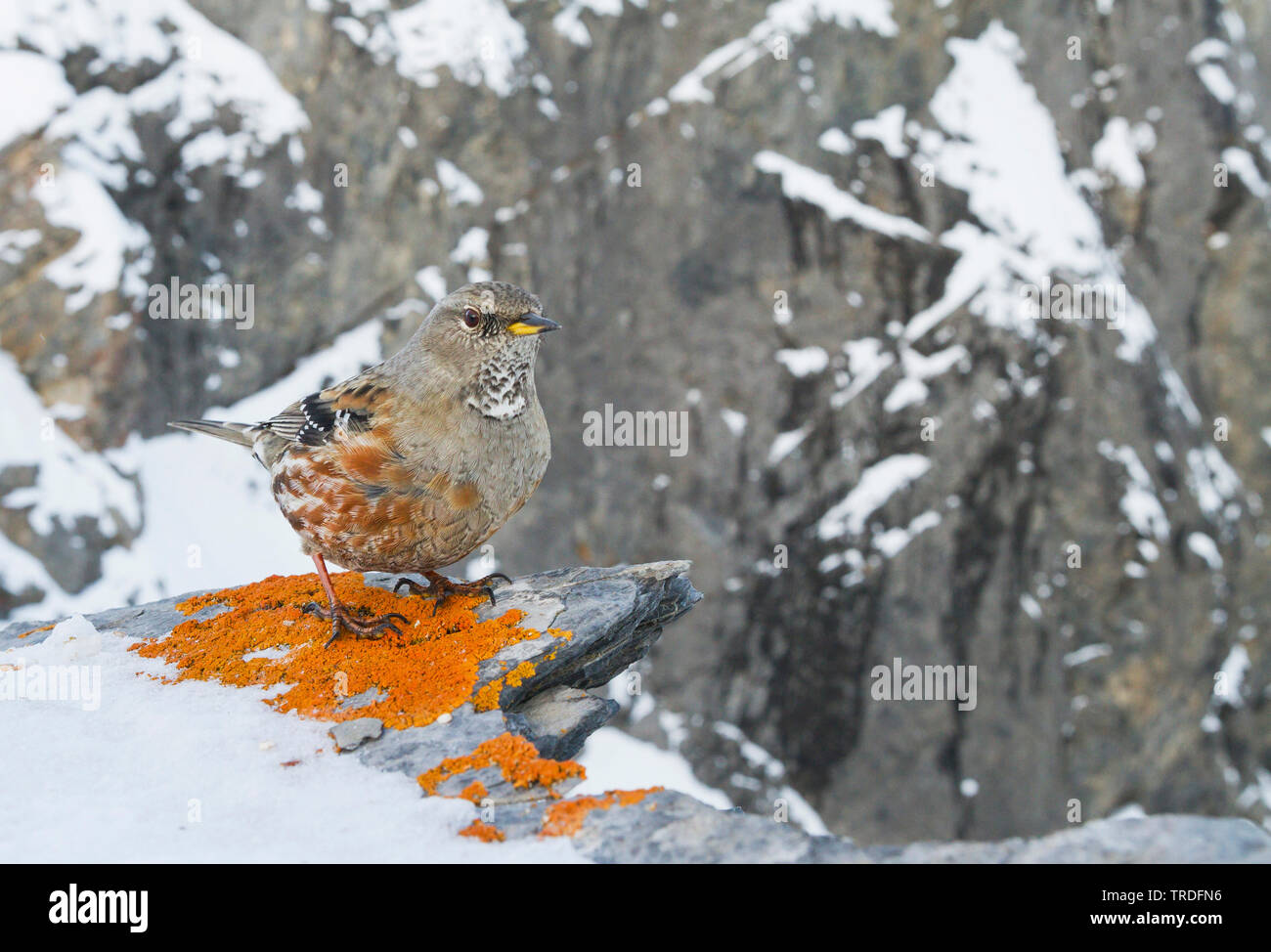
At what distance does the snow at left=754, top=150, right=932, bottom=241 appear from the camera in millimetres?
17703

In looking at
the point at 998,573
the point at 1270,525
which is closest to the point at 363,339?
the point at 998,573

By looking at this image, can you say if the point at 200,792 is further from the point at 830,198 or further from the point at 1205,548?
the point at 1205,548

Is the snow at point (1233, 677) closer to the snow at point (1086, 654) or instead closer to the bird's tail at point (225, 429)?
the snow at point (1086, 654)

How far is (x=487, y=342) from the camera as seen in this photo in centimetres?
521

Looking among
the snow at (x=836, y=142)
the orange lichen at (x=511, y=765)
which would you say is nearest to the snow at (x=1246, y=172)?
the snow at (x=836, y=142)

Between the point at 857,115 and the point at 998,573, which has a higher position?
the point at 857,115

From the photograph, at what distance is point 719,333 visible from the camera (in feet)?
57.6

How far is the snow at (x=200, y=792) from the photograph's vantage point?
12.1 feet

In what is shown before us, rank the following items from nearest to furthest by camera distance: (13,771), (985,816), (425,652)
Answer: (13,771), (425,652), (985,816)

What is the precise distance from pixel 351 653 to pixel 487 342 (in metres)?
1.96

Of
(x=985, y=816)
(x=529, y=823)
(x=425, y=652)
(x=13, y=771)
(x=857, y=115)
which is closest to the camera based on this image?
(x=529, y=823)

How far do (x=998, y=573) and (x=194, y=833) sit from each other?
15741mm

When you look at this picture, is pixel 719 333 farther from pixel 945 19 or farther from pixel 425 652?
pixel 425 652

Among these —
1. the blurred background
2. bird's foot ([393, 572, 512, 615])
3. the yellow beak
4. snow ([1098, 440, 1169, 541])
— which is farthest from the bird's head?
snow ([1098, 440, 1169, 541])
